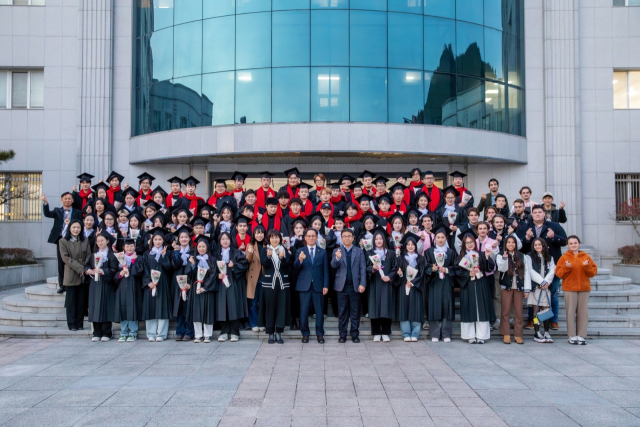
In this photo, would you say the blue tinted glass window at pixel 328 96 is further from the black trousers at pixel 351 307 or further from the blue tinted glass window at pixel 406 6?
the black trousers at pixel 351 307

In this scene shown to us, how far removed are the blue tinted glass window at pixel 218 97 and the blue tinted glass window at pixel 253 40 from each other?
2.04ft

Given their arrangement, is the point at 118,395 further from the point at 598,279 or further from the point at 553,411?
the point at 598,279

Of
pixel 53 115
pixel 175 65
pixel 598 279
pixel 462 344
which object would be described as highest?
pixel 175 65

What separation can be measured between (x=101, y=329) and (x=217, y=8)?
432 inches

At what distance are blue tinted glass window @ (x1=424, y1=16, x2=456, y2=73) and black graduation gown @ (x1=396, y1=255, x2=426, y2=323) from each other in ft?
29.2

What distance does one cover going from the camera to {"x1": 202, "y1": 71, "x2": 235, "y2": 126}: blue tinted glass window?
16.5 metres

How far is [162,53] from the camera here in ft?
57.5

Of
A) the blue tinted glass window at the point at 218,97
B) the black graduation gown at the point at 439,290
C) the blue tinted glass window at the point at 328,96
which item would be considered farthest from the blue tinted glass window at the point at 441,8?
the black graduation gown at the point at 439,290

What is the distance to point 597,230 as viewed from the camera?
18.0m

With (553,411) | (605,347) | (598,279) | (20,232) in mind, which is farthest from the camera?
(20,232)

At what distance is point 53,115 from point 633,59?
64.6 feet

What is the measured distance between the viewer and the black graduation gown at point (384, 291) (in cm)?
938

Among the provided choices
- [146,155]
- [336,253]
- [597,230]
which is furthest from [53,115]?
[597,230]

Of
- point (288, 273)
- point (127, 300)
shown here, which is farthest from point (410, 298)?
point (127, 300)
